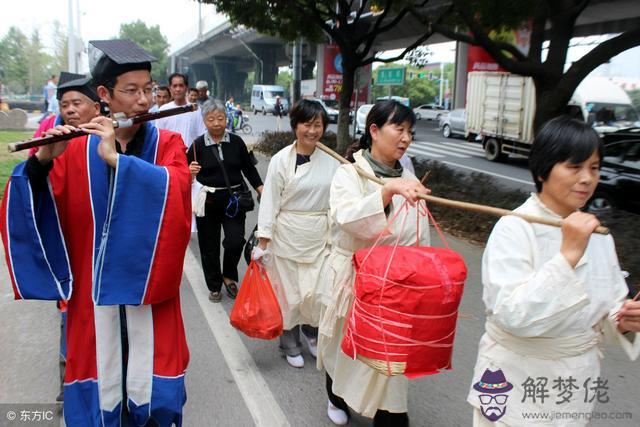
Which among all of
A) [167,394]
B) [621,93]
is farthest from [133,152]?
[621,93]

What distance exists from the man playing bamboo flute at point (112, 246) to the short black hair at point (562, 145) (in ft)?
4.28

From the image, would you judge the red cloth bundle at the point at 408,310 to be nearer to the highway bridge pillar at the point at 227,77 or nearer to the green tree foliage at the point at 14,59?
the green tree foliage at the point at 14,59

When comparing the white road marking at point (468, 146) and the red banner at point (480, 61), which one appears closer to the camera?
the white road marking at point (468, 146)

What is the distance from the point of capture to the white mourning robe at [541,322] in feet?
5.48

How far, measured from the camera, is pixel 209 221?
193 inches

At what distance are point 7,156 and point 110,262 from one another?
1301cm

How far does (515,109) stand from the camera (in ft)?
55.5

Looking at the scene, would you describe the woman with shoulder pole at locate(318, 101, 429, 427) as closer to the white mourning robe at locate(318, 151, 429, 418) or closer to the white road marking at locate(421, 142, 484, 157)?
the white mourning robe at locate(318, 151, 429, 418)

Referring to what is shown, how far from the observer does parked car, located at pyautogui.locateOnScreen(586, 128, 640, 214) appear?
8094mm

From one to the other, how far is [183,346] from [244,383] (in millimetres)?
1297

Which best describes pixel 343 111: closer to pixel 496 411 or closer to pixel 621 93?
pixel 496 411

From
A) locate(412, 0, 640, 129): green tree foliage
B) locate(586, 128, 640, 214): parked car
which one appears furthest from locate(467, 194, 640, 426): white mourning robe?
locate(586, 128, 640, 214): parked car

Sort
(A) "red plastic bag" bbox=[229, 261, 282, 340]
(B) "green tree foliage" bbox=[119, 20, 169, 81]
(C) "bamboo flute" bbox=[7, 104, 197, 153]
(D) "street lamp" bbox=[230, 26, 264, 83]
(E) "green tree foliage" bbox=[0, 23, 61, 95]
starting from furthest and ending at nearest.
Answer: (B) "green tree foliage" bbox=[119, 20, 169, 81] → (E) "green tree foliage" bbox=[0, 23, 61, 95] → (D) "street lamp" bbox=[230, 26, 264, 83] → (A) "red plastic bag" bbox=[229, 261, 282, 340] → (C) "bamboo flute" bbox=[7, 104, 197, 153]

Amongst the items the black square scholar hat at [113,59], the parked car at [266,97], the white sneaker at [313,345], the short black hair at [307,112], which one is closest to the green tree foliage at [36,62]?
the parked car at [266,97]
